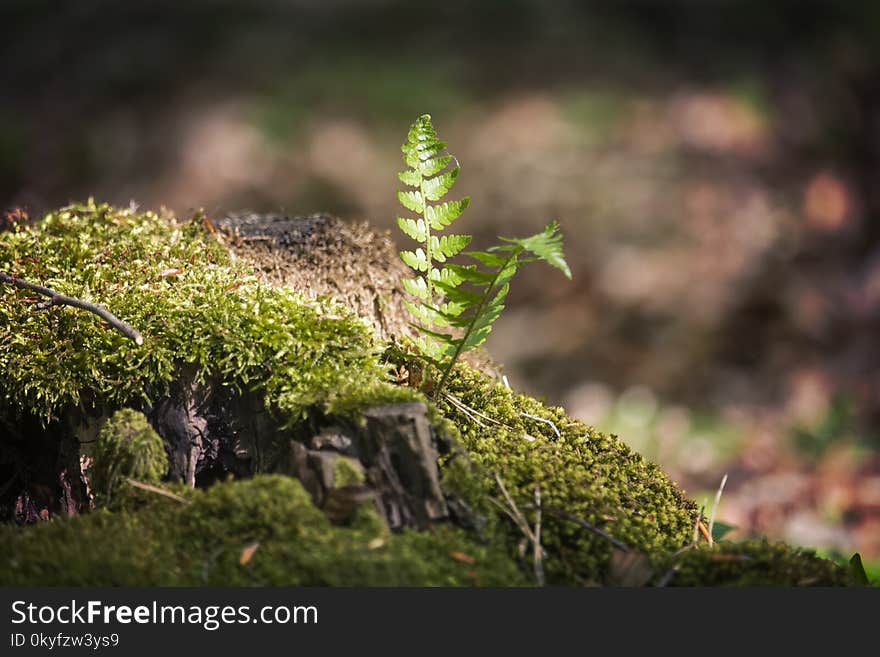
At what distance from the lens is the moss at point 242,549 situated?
5.77 ft

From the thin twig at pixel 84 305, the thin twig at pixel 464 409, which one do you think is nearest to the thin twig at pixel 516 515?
the thin twig at pixel 464 409

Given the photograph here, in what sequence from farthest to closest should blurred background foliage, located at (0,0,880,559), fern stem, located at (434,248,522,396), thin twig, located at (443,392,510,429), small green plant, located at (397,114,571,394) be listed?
1. blurred background foliage, located at (0,0,880,559)
2. thin twig, located at (443,392,510,429)
3. small green plant, located at (397,114,571,394)
4. fern stem, located at (434,248,522,396)

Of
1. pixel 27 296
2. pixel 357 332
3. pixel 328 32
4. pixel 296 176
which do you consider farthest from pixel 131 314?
pixel 328 32

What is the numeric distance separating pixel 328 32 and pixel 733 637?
10107 millimetres

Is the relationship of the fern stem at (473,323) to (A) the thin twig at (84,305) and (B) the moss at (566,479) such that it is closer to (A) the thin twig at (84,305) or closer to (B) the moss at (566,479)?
(B) the moss at (566,479)

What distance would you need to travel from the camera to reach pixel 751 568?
1.92 meters

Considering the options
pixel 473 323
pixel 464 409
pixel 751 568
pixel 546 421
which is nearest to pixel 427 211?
Result: pixel 473 323

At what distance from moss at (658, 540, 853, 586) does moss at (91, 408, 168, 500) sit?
4.32ft

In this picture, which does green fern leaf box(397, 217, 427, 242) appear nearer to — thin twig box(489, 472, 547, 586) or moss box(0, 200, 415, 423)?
moss box(0, 200, 415, 423)

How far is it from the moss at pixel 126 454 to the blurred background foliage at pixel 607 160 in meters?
4.08

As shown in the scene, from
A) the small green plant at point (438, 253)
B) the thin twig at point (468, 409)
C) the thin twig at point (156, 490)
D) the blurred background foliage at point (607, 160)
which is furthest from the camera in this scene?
the blurred background foliage at point (607, 160)

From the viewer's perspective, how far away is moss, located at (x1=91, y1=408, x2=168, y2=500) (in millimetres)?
2039

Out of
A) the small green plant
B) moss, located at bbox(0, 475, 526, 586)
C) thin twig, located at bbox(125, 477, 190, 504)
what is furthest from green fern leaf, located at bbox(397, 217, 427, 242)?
thin twig, located at bbox(125, 477, 190, 504)

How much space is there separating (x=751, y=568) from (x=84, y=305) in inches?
75.7
